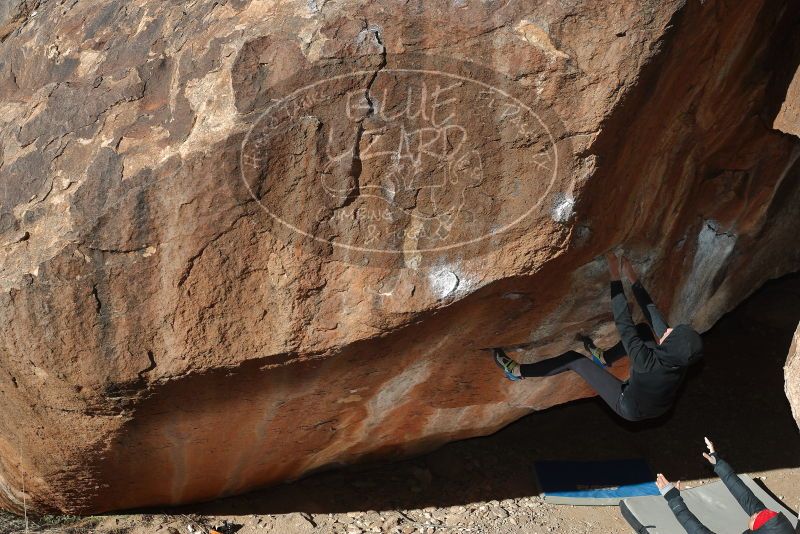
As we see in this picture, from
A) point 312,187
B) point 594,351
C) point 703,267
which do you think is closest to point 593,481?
point 594,351

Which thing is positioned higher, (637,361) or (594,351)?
(637,361)

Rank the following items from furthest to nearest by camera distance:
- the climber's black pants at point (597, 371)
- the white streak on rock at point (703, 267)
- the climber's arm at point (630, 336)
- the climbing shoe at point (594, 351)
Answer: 1. the white streak on rock at point (703, 267)
2. the climbing shoe at point (594, 351)
3. the climber's black pants at point (597, 371)
4. the climber's arm at point (630, 336)

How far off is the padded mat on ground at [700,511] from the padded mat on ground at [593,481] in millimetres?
170

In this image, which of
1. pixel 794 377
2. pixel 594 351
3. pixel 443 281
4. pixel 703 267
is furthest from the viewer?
pixel 703 267

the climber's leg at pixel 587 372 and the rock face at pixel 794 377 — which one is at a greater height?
the climber's leg at pixel 587 372

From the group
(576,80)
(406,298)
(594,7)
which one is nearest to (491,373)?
(406,298)

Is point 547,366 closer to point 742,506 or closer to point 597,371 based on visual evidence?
point 597,371

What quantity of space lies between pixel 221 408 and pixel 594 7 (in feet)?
7.58

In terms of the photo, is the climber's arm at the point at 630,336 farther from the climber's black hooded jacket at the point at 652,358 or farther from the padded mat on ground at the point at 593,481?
the padded mat on ground at the point at 593,481

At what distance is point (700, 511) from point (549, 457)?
36.5 inches

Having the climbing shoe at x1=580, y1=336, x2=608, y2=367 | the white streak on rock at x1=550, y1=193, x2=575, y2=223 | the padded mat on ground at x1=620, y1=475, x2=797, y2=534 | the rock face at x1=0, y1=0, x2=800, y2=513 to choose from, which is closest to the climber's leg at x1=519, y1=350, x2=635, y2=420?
the climbing shoe at x1=580, y1=336, x2=608, y2=367

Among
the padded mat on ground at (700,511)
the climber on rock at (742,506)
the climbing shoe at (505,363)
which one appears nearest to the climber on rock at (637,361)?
the climbing shoe at (505,363)

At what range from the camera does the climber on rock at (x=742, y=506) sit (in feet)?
10.6

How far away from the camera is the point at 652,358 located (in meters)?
A: 3.51
